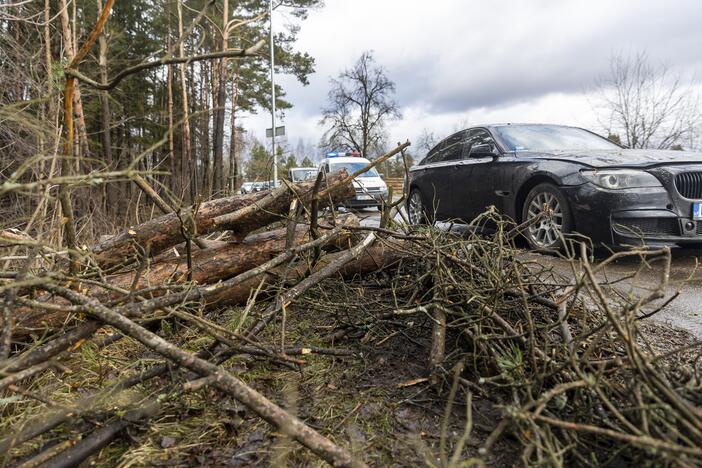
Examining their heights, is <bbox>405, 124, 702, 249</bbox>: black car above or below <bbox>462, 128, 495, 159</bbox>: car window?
below

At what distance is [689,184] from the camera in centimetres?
370

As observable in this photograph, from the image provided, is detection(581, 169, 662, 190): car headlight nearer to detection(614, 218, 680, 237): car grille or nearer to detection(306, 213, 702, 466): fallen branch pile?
detection(614, 218, 680, 237): car grille

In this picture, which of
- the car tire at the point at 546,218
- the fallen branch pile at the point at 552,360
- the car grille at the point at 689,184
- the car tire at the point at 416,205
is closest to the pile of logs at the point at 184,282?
the fallen branch pile at the point at 552,360

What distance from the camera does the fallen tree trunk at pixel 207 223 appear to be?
2.66 m

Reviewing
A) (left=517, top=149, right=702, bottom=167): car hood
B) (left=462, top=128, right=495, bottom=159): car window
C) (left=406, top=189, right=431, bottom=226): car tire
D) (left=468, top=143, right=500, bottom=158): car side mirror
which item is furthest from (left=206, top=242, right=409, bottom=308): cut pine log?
(left=406, top=189, right=431, bottom=226): car tire

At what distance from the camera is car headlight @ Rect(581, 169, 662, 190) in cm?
372

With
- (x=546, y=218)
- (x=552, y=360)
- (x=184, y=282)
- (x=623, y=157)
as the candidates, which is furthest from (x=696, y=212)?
(x=184, y=282)

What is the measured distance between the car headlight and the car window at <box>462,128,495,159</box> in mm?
1791

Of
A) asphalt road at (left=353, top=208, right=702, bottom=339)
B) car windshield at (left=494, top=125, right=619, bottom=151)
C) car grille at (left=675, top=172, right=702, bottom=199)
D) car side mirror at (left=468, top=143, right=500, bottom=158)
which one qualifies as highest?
car windshield at (left=494, top=125, right=619, bottom=151)

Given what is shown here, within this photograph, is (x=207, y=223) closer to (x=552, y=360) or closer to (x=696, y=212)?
(x=552, y=360)

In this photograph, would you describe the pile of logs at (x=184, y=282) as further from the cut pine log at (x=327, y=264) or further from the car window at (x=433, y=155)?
the car window at (x=433, y=155)

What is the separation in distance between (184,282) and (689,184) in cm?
431

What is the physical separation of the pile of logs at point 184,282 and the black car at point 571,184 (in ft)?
2.73

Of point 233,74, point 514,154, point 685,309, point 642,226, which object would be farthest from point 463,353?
point 233,74
